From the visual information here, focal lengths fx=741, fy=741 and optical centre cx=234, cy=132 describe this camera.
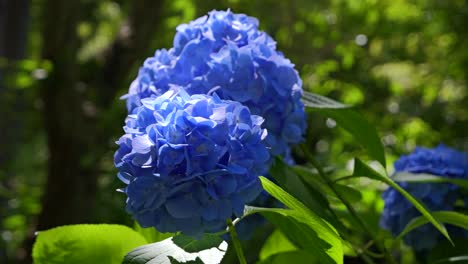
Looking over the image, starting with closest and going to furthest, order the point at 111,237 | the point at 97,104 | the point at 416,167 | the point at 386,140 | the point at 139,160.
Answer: the point at 139,160 → the point at 111,237 → the point at 416,167 → the point at 386,140 → the point at 97,104

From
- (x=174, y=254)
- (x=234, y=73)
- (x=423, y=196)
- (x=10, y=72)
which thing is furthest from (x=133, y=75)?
(x=174, y=254)

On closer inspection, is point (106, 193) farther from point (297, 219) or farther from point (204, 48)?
point (297, 219)

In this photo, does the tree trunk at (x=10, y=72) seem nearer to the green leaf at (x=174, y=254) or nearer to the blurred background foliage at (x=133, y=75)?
the blurred background foliage at (x=133, y=75)

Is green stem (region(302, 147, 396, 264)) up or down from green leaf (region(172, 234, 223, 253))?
down

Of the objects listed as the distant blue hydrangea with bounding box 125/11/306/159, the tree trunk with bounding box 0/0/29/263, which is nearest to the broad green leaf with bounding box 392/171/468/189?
the distant blue hydrangea with bounding box 125/11/306/159

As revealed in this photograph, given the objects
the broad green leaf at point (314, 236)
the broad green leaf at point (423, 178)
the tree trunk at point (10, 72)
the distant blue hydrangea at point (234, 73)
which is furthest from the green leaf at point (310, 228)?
the tree trunk at point (10, 72)

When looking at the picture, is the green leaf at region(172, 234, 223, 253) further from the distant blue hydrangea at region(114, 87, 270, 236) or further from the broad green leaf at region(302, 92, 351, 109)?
the broad green leaf at region(302, 92, 351, 109)

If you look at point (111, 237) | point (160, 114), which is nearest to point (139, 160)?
point (160, 114)
